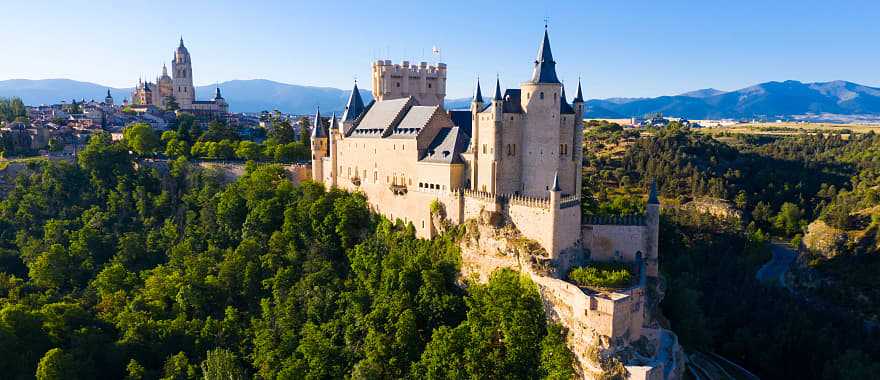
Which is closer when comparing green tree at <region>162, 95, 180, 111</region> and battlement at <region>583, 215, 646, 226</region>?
battlement at <region>583, 215, 646, 226</region>

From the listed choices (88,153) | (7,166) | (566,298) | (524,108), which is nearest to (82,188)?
(88,153)

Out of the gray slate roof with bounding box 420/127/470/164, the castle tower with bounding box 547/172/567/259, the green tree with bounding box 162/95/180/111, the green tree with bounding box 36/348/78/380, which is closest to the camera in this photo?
the castle tower with bounding box 547/172/567/259

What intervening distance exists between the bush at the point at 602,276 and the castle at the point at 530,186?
787mm

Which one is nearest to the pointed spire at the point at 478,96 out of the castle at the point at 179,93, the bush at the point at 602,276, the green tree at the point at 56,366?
the bush at the point at 602,276

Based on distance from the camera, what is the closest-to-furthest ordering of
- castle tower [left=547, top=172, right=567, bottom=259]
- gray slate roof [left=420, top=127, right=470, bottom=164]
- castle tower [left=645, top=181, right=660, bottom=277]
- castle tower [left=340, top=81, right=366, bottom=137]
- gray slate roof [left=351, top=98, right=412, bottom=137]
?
castle tower [left=547, top=172, right=567, bottom=259], castle tower [left=645, top=181, right=660, bottom=277], gray slate roof [left=420, top=127, right=470, bottom=164], gray slate roof [left=351, top=98, right=412, bottom=137], castle tower [left=340, top=81, right=366, bottom=137]

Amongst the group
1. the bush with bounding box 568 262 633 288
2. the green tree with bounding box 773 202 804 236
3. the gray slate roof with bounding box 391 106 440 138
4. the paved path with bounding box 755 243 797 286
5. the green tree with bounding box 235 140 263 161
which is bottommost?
the paved path with bounding box 755 243 797 286

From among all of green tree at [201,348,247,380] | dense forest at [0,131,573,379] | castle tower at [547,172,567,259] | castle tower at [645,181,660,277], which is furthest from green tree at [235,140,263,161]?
castle tower at [645,181,660,277]

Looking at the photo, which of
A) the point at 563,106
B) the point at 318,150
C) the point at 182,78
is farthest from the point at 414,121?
the point at 182,78

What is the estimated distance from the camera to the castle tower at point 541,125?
41.0 m

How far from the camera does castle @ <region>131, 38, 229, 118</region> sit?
120m

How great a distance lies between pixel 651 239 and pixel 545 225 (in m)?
7.86

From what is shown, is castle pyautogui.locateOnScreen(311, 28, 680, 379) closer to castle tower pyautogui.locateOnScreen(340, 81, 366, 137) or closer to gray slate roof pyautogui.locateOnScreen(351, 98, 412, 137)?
gray slate roof pyautogui.locateOnScreen(351, 98, 412, 137)

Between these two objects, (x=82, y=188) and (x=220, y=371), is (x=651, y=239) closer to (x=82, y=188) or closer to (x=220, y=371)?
(x=220, y=371)

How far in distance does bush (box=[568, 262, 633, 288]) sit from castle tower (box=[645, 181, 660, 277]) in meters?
2.67
